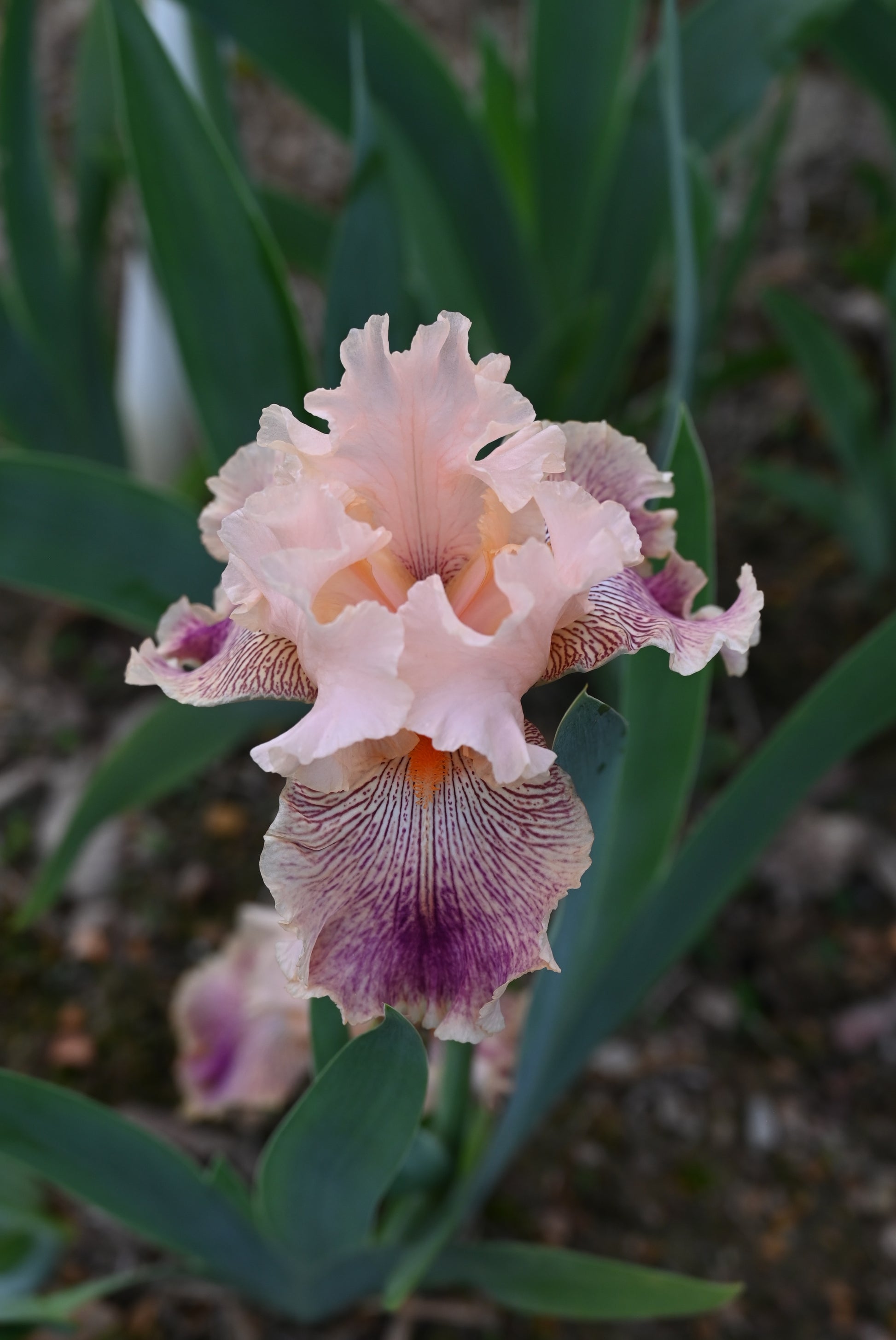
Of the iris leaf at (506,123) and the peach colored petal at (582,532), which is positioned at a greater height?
the iris leaf at (506,123)

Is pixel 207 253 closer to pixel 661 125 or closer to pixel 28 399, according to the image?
pixel 28 399

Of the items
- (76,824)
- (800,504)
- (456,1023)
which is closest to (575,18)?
(800,504)

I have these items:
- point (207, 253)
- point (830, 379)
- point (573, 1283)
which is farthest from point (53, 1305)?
point (830, 379)

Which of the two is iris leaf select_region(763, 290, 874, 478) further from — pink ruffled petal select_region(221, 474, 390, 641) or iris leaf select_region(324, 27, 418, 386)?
pink ruffled petal select_region(221, 474, 390, 641)

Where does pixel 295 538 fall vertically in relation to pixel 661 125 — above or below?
below

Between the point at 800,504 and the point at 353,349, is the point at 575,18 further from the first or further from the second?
the point at 353,349

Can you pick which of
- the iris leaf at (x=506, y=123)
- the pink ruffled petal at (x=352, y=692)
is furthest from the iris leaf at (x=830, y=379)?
the pink ruffled petal at (x=352, y=692)

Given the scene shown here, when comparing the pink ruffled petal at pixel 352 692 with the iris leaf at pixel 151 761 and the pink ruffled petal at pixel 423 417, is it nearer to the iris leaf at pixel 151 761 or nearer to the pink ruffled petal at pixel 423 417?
the pink ruffled petal at pixel 423 417
